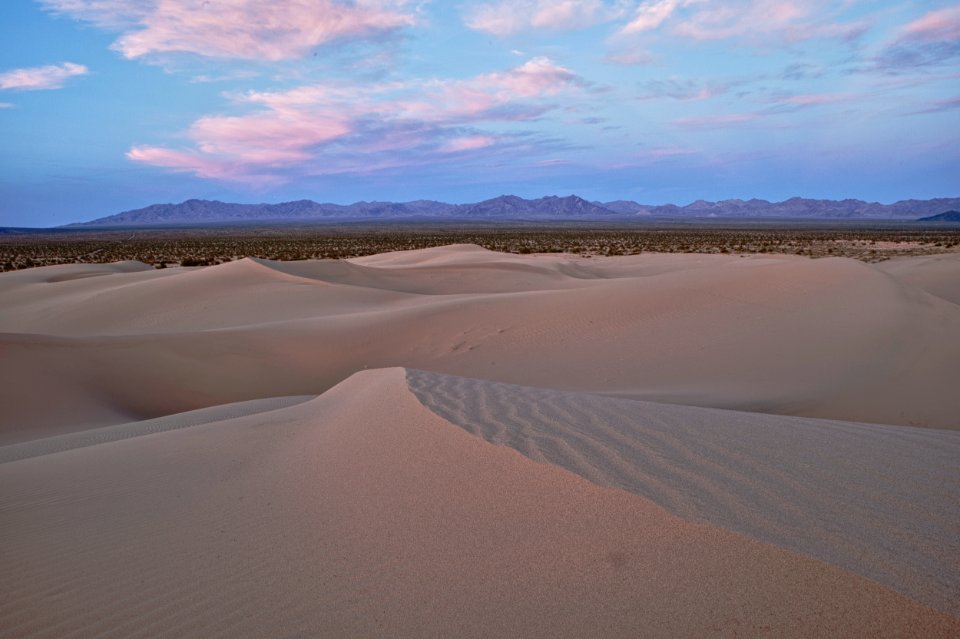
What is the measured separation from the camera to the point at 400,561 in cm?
262

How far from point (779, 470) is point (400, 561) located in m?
2.15

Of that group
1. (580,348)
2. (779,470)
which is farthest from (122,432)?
(580,348)

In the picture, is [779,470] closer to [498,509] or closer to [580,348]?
[498,509]

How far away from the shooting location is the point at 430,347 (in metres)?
11.0

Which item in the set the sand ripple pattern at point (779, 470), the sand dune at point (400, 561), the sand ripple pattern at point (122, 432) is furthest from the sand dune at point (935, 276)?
the sand dune at point (400, 561)

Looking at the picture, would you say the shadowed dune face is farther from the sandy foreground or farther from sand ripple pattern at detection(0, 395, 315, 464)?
sand ripple pattern at detection(0, 395, 315, 464)

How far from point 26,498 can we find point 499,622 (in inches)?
131

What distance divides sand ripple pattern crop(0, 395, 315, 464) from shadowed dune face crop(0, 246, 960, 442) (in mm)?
1516

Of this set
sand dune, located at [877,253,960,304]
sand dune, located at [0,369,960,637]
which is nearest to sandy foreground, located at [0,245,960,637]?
sand dune, located at [0,369,960,637]

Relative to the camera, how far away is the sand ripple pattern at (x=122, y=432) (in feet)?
17.9

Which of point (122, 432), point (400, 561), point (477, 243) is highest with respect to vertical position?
point (477, 243)

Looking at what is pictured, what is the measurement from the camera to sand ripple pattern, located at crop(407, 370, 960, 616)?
2.40 metres

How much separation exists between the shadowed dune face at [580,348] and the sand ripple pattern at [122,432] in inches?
59.7

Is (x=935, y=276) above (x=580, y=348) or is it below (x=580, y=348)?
above
